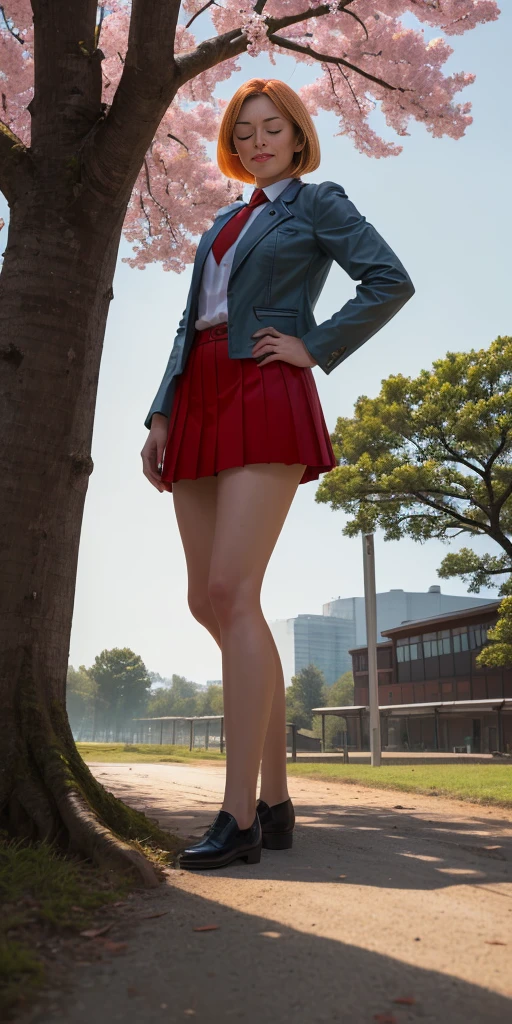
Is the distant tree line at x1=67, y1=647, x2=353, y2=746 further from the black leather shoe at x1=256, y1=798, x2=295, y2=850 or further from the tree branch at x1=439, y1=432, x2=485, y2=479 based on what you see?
the black leather shoe at x1=256, y1=798, x2=295, y2=850

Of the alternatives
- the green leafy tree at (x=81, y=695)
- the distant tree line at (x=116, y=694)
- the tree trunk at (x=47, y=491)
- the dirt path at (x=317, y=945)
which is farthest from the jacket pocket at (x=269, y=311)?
the green leafy tree at (x=81, y=695)

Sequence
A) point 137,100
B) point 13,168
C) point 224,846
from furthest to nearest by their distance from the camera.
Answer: point 13,168 → point 137,100 → point 224,846

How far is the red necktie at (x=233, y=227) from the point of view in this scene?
259 cm

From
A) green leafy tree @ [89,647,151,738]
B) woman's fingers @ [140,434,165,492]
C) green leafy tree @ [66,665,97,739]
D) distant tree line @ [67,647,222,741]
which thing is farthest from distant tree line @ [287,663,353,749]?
woman's fingers @ [140,434,165,492]

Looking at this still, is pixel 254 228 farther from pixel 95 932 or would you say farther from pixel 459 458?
pixel 459 458

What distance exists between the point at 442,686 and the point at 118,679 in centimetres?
6639

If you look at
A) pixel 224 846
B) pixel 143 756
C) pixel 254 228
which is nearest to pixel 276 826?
pixel 224 846

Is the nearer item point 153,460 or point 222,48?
point 153,460

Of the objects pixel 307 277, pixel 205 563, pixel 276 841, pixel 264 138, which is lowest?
pixel 276 841

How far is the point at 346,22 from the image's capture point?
24.2 ft

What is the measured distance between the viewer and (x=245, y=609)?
223 cm

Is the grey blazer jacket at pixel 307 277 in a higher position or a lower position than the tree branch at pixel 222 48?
lower

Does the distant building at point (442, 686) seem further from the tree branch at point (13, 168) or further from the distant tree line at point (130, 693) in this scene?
the distant tree line at point (130, 693)

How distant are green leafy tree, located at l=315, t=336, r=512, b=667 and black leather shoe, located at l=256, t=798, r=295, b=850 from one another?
1407 cm
